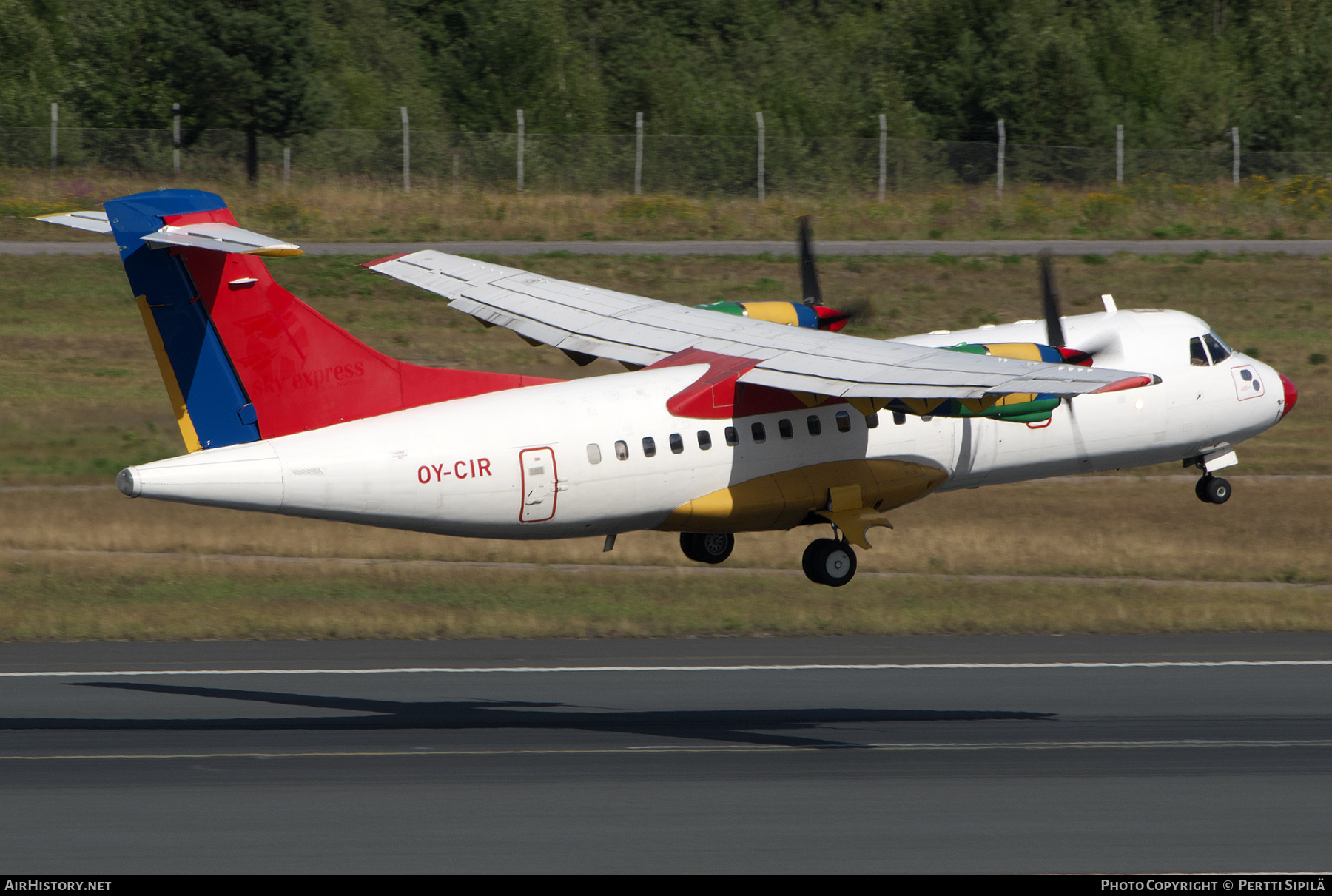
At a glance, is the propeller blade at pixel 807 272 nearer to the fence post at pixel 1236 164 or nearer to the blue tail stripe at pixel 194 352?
the blue tail stripe at pixel 194 352

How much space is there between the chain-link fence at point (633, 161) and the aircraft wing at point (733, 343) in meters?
34.9

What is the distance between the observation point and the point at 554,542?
1518 inches

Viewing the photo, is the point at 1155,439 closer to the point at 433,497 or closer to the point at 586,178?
the point at 433,497

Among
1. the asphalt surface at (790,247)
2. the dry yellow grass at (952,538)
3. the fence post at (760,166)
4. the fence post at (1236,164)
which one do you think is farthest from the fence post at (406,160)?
the fence post at (1236,164)

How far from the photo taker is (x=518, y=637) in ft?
106

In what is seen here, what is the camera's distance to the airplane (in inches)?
910

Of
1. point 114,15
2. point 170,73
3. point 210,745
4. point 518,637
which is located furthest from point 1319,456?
point 114,15

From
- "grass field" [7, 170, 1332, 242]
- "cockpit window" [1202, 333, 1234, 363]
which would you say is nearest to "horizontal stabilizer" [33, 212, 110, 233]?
"cockpit window" [1202, 333, 1234, 363]

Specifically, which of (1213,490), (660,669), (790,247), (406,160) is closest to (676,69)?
(406,160)

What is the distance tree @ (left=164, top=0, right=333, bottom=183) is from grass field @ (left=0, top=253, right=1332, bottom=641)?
8313mm

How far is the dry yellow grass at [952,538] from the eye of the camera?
37.5 metres

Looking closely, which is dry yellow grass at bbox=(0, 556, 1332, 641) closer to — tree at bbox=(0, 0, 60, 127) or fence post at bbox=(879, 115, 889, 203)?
fence post at bbox=(879, 115, 889, 203)

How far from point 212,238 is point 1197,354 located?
1773 cm

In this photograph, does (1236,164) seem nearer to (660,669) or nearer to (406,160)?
(406,160)
